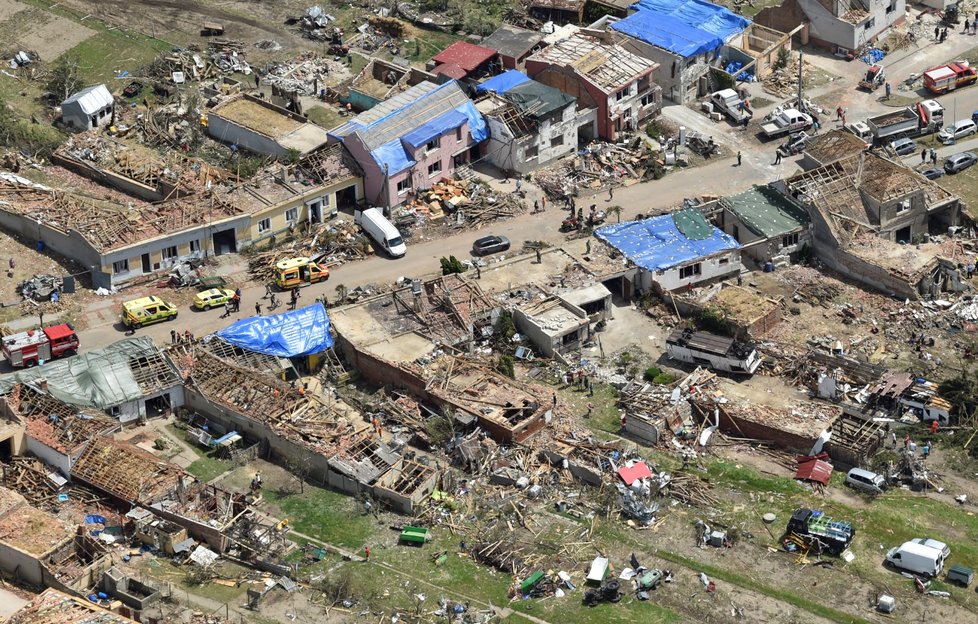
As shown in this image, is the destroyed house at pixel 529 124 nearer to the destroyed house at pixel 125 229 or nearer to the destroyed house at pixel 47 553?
the destroyed house at pixel 125 229

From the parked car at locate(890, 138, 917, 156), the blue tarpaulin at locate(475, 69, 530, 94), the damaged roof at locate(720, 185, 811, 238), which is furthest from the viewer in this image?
the blue tarpaulin at locate(475, 69, 530, 94)

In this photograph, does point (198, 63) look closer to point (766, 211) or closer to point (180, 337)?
point (180, 337)

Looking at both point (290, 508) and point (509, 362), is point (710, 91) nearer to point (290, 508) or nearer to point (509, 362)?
point (509, 362)

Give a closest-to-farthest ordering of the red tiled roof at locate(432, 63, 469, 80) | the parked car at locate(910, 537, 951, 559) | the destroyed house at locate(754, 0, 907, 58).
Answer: the parked car at locate(910, 537, 951, 559) → the red tiled roof at locate(432, 63, 469, 80) → the destroyed house at locate(754, 0, 907, 58)

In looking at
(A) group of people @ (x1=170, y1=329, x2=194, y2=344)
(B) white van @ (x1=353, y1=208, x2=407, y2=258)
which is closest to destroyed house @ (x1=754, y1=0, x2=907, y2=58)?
(B) white van @ (x1=353, y1=208, x2=407, y2=258)

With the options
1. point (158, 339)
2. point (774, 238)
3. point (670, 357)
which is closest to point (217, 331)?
point (158, 339)

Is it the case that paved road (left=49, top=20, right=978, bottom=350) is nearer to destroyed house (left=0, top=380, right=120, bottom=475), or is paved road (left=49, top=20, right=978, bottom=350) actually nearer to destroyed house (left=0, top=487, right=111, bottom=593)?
destroyed house (left=0, top=380, right=120, bottom=475)

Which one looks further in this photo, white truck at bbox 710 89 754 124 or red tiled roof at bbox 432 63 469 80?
red tiled roof at bbox 432 63 469 80
